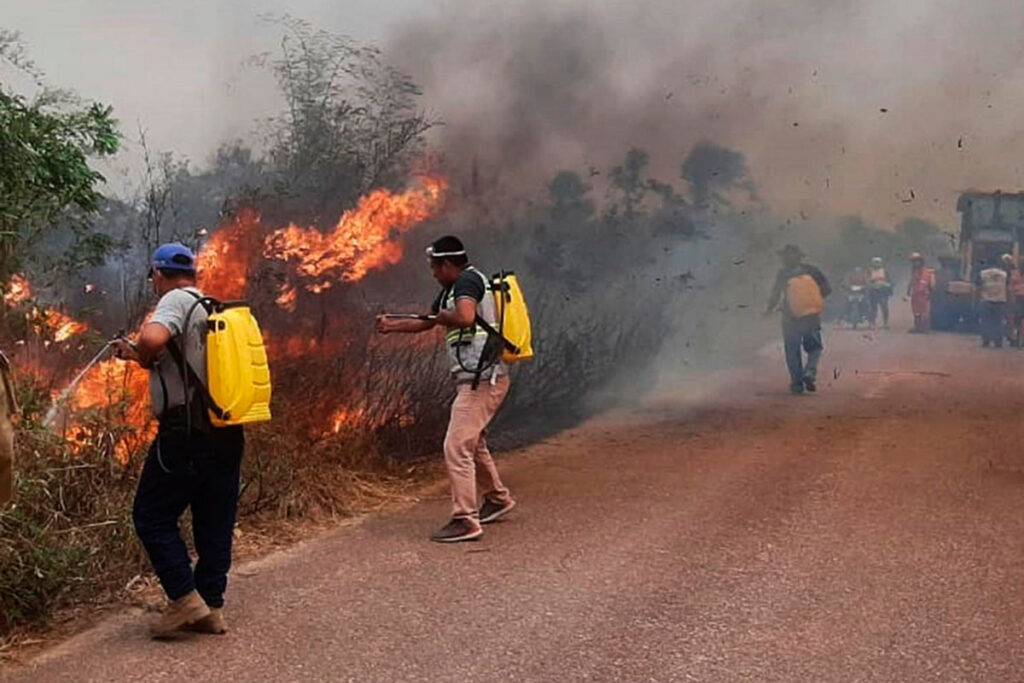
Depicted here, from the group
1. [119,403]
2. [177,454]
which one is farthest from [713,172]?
[177,454]

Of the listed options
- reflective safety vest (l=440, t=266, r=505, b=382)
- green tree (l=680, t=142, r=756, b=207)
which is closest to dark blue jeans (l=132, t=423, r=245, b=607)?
reflective safety vest (l=440, t=266, r=505, b=382)

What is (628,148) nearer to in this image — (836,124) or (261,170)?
(836,124)

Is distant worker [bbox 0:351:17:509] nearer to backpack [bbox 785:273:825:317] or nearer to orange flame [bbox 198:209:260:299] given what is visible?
orange flame [bbox 198:209:260:299]

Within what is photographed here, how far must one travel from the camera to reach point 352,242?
902cm

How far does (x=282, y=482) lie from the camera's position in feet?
21.4

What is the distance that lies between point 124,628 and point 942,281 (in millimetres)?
21579

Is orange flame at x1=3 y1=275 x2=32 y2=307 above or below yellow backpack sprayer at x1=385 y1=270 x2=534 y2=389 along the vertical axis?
above

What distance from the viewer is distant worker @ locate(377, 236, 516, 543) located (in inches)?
239

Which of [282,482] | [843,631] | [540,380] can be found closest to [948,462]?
[540,380]

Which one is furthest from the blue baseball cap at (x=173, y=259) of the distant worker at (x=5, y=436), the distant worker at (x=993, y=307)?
the distant worker at (x=993, y=307)

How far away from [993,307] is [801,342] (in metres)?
9.22

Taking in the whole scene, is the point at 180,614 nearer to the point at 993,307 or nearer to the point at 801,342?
the point at 801,342

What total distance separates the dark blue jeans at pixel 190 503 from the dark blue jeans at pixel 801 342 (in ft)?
28.9

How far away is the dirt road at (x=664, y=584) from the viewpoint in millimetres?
4332
